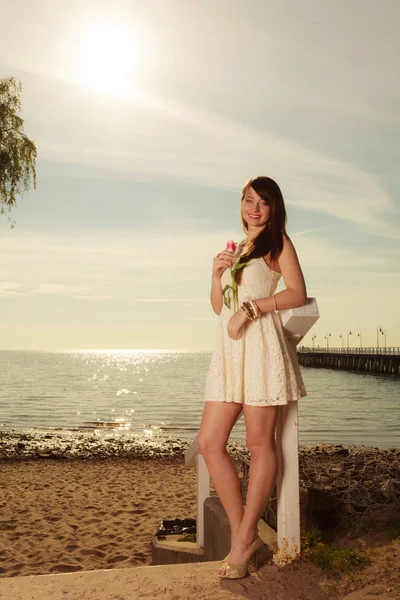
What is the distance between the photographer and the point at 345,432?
22.3 m

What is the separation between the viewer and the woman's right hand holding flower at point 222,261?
2998 mm

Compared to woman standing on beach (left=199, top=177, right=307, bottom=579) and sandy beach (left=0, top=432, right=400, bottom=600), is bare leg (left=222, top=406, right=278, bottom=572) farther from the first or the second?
sandy beach (left=0, top=432, right=400, bottom=600)

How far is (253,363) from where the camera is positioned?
9.36 ft

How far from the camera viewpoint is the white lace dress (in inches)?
111

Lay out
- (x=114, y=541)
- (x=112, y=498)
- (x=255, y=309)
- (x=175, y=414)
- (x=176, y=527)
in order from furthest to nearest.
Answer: (x=175, y=414), (x=112, y=498), (x=114, y=541), (x=176, y=527), (x=255, y=309)

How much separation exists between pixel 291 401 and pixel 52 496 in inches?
300

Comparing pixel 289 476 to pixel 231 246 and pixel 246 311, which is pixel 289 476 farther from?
pixel 231 246

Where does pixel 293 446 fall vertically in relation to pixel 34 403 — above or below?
above

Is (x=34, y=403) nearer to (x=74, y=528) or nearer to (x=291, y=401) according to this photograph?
(x=74, y=528)

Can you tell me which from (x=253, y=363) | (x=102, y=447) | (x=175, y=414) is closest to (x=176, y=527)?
(x=253, y=363)

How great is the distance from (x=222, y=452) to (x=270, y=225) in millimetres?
1165

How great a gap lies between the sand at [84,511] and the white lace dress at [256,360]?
367cm

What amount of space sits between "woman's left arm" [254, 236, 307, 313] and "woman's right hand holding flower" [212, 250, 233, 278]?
9.5 inches

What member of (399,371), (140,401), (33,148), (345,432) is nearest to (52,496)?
(33,148)
